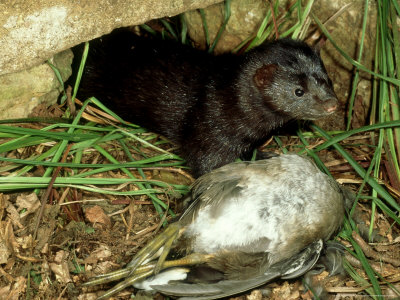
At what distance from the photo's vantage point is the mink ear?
13.9ft

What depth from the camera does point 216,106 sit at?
456 centimetres

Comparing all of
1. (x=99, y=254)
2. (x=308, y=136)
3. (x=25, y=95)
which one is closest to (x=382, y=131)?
(x=308, y=136)

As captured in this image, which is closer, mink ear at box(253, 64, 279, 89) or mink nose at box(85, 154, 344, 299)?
mink nose at box(85, 154, 344, 299)

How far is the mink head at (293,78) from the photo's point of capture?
13.8 ft

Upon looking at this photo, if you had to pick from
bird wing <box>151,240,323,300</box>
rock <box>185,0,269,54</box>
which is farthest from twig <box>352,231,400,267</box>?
rock <box>185,0,269,54</box>

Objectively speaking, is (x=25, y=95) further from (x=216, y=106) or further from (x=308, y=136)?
(x=308, y=136)

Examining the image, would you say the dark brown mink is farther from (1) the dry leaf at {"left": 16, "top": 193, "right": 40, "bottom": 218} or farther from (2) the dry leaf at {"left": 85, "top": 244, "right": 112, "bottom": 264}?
(1) the dry leaf at {"left": 16, "top": 193, "right": 40, "bottom": 218}

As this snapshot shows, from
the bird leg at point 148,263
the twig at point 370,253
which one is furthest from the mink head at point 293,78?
the bird leg at point 148,263

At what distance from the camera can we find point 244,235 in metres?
3.47

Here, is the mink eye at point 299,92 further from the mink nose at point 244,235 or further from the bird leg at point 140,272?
the bird leg at point 140,272

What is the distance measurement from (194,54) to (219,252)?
191 cm

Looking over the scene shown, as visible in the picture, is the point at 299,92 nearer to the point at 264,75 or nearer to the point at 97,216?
the point at 264,75

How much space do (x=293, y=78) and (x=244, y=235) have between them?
132cm

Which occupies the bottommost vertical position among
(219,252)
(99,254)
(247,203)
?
(99,254)
